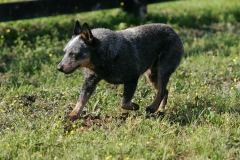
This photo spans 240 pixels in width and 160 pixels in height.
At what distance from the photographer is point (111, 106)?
22.2ft

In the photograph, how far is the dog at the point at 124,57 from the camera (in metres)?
6.04

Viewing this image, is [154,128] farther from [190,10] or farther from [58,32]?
[190,10]

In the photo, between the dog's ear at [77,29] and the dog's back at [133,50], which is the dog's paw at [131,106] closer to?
the dog's back at [133,50]

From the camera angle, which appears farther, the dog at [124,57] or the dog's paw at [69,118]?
the dog's paw at [69,118]

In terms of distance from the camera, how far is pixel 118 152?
514cm

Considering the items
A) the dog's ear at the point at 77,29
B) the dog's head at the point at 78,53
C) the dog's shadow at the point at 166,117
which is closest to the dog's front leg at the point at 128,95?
the dog's shadow at the point at 166,117

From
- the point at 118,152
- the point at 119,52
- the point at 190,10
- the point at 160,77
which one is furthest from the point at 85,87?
the point at 190,10

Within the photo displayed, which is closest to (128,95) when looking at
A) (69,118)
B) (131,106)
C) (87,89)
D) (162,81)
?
(131,106)

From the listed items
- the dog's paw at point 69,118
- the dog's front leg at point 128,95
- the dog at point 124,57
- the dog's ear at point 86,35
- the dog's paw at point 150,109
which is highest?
the dog's ear at point 86,35

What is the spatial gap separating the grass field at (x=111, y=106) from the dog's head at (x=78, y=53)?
2.29 ft

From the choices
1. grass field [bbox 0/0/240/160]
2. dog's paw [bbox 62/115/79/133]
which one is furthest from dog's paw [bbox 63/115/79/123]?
grass field [bbox 0/0/240/160]

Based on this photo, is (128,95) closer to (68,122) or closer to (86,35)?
(68,122)

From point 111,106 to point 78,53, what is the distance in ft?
3.71

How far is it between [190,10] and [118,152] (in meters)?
8.60
